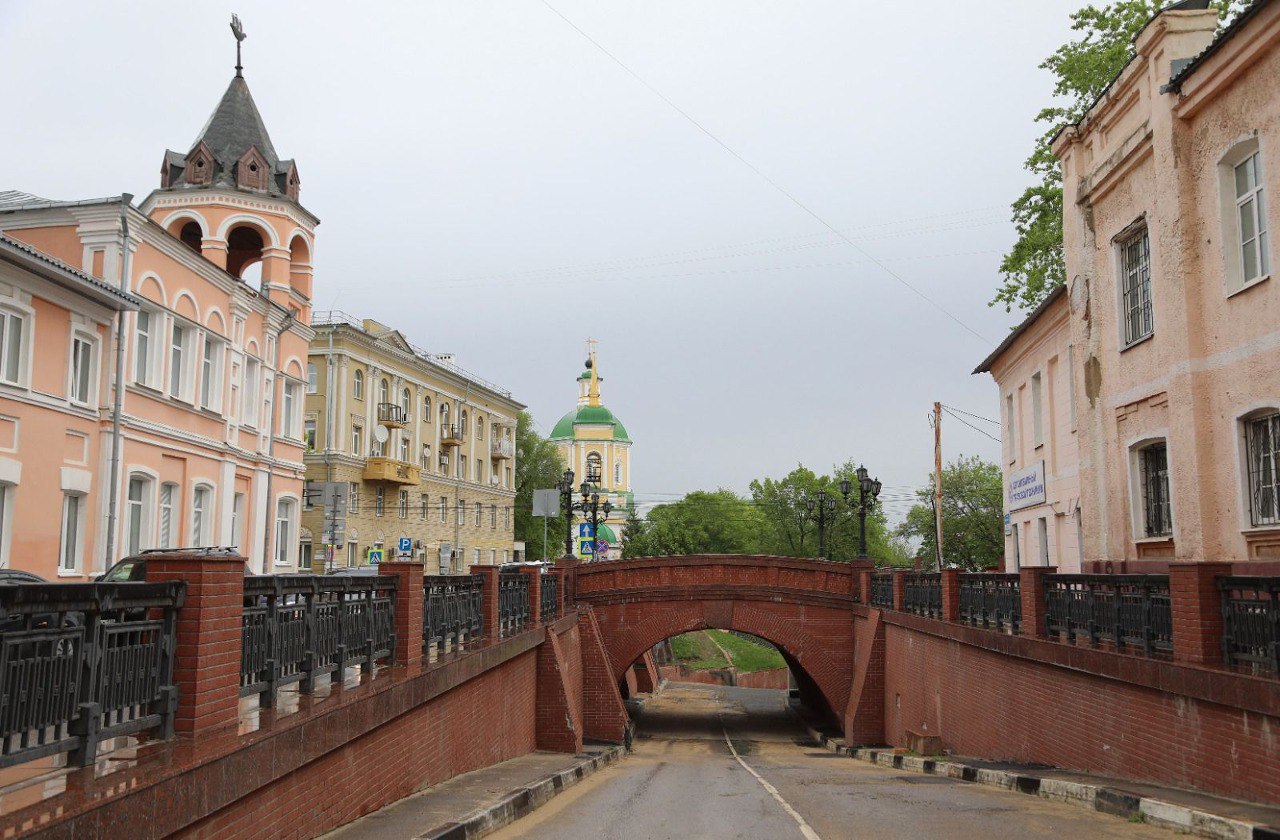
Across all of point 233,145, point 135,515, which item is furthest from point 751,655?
point 135,515

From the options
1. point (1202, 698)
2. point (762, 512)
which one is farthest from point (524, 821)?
point (762, 512)

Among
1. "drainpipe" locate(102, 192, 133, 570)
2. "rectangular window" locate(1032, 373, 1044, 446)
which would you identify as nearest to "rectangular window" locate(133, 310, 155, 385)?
"drainpipe" locate(102, 192, 133, 570)

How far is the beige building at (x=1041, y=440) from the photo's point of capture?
21594 millimetres

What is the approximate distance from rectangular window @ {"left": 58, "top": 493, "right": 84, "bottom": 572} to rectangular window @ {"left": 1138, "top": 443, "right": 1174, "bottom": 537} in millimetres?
18648

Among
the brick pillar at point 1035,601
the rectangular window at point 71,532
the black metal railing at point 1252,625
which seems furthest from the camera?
the rectangular window at point 71,532

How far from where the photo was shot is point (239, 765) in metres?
6.08

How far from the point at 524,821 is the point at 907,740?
12.3 m

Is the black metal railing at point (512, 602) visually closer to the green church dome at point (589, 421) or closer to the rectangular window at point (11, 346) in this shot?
the rectangular window at point (11, 346)

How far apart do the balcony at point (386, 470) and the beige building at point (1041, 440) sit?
27.3 metres

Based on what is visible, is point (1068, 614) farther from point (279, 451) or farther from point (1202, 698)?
point (279, 451)

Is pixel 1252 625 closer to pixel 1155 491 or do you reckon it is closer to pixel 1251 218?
pixel 1251 218

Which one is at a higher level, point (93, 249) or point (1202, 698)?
point (93, 249)

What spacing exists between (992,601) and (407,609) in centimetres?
927

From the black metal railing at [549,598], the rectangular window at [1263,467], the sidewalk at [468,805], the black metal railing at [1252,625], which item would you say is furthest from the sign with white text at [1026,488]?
the black metal railing at [1252,625]
